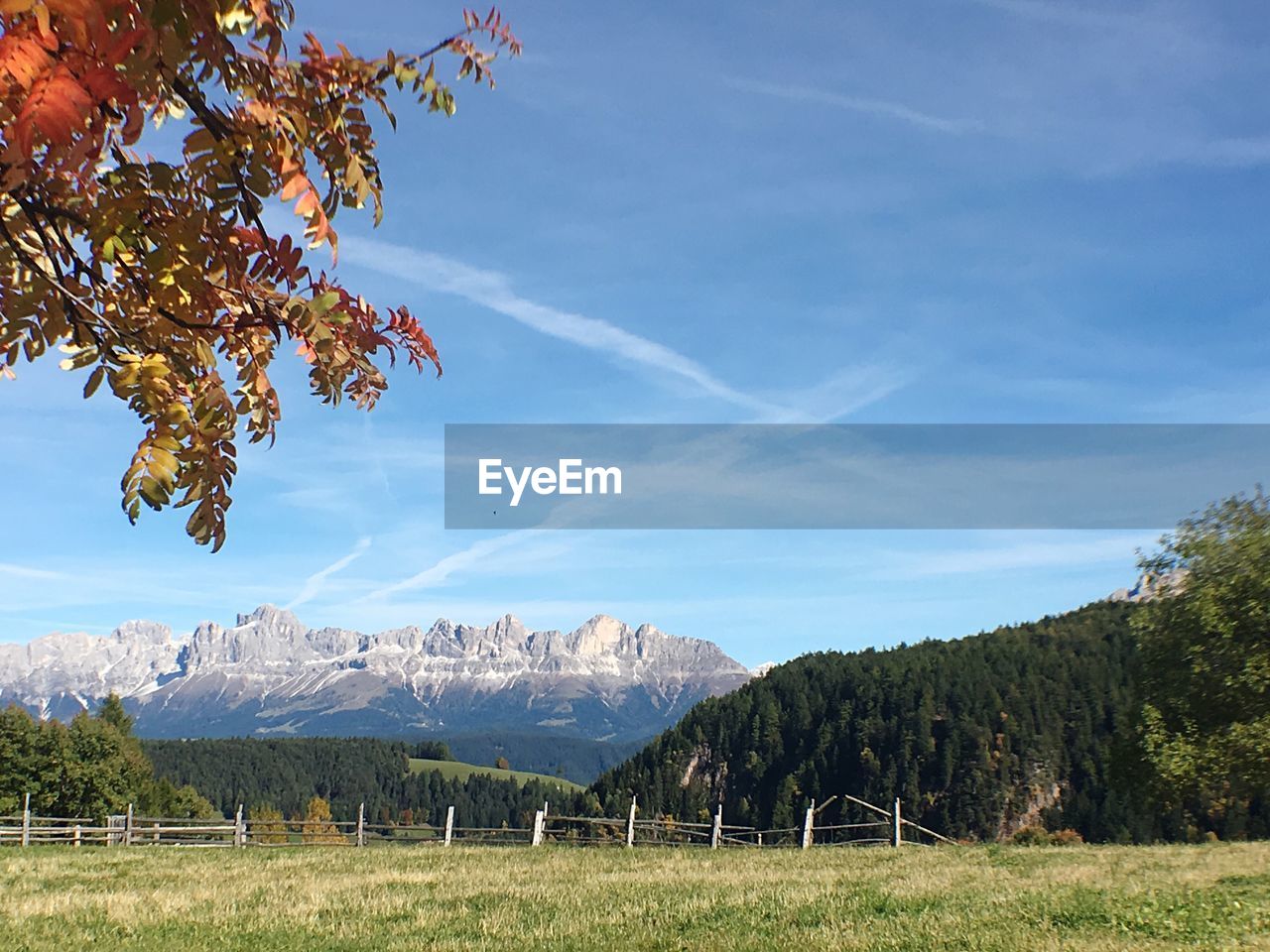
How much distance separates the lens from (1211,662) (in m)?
37.6

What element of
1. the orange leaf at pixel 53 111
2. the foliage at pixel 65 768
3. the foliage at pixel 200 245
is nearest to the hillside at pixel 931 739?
the foliage at pixel 65 768

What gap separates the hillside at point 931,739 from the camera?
5802 inches

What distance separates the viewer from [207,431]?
3293 mm

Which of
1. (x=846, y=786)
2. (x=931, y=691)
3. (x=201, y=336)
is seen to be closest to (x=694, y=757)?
(x=846, y=786)

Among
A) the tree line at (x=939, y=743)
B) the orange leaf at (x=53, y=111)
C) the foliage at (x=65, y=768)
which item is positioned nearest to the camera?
the orange leaf at (x=53, y=111)

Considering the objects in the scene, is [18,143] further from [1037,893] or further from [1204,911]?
[1037,893]


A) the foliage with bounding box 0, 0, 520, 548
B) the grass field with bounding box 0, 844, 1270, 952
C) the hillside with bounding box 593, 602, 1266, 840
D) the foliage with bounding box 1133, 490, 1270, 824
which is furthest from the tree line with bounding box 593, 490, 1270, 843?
the foliage with bounding box 0, 0, 520, 548

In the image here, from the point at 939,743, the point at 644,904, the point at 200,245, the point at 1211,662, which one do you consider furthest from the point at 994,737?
the point at 200,245

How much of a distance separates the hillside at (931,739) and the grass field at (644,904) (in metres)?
121

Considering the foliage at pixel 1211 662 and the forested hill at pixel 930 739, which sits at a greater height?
the foliage at pixel 1211 662

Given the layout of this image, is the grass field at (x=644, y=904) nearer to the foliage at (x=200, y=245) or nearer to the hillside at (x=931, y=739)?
the foliage at (x=200, y=245)

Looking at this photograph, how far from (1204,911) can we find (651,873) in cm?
1128

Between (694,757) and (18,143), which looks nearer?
(18,143)

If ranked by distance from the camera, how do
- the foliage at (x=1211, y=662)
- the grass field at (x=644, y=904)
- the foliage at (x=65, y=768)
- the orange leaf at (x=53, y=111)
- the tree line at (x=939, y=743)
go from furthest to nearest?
the tree line at (x=939, y=743), the foliage at (x=65, y=768), the foliage at (x=1211, y=662), the grass field at (x=644, y=904), the orange leaf at (x=53, y=111)
